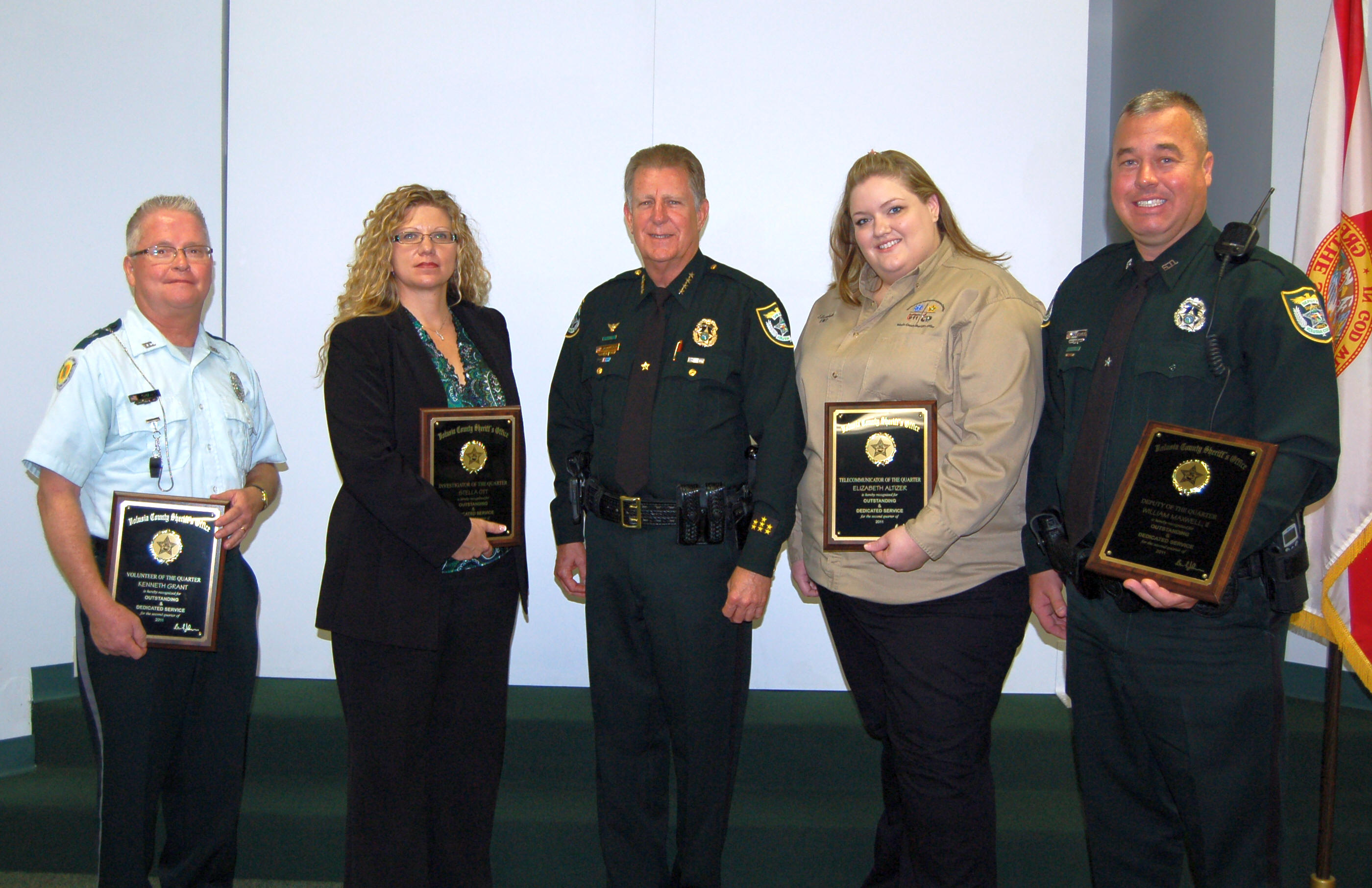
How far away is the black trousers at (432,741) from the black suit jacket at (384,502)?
0.21ft

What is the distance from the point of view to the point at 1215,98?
3416mm

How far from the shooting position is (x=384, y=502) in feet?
6.96

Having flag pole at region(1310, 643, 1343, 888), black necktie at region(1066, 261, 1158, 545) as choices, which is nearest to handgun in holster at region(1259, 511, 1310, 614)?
black necktie at region(1066, 261, 1158, 545)

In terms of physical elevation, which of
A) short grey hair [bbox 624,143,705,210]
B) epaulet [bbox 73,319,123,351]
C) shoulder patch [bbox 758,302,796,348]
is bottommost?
epaulet [bbox 73,319,123,351]

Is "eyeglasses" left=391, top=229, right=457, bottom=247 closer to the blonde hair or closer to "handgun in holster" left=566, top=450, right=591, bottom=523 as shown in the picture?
"handgun in holster" left=566, top=450, right=591, bottom=523

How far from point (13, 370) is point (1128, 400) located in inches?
146

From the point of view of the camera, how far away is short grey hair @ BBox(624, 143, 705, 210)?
236cm

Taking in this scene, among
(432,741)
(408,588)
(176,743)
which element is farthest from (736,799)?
(176,743)

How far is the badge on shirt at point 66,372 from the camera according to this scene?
2117 millimetres

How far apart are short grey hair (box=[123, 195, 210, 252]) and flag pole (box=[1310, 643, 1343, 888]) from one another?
3.15m

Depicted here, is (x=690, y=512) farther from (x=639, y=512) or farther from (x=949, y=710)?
(x=949, y=710)

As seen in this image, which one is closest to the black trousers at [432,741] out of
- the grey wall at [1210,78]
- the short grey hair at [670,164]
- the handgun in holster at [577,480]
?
the handgun in holster at [577,480]

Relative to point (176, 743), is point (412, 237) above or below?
above

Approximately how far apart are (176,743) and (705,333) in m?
1.65
